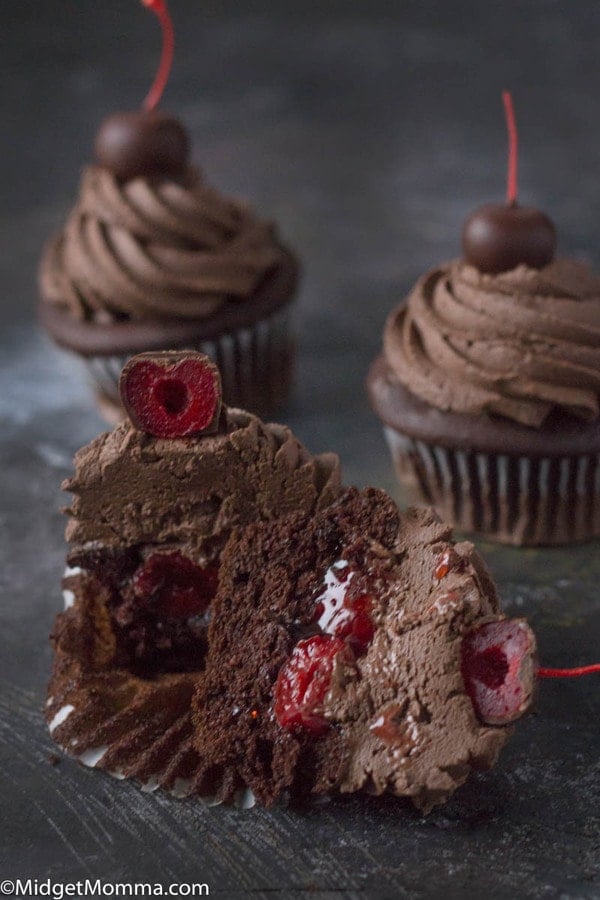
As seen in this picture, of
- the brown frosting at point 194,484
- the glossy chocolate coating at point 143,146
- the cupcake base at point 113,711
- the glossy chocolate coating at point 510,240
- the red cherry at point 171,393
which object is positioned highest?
the glossy chocolate coating at point 143,146

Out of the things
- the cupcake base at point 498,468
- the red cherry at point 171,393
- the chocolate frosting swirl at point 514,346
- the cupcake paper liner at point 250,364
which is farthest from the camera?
the cupcake paper liner at point 250,364

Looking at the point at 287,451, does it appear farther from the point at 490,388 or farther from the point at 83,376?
the point at 83,376

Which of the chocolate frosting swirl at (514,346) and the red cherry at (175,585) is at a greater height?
the chocolate frosting swirl at (514,346)

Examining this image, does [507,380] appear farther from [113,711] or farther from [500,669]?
[113,711]

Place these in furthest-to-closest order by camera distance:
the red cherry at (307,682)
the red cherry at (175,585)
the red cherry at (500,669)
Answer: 1. the red cherry at (175,585)
2. the red cherry at (307,682)
3. the red cherry at (500,669)

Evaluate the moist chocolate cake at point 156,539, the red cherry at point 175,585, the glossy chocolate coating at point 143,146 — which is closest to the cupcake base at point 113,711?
the moist chocolate cake at point 156,539

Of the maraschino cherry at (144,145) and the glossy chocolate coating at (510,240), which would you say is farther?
the maraschino cherry at (144,145)

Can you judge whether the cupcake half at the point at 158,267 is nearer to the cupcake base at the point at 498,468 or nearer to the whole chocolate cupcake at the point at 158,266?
the whole chocolate cupcake at the point at 158,266
